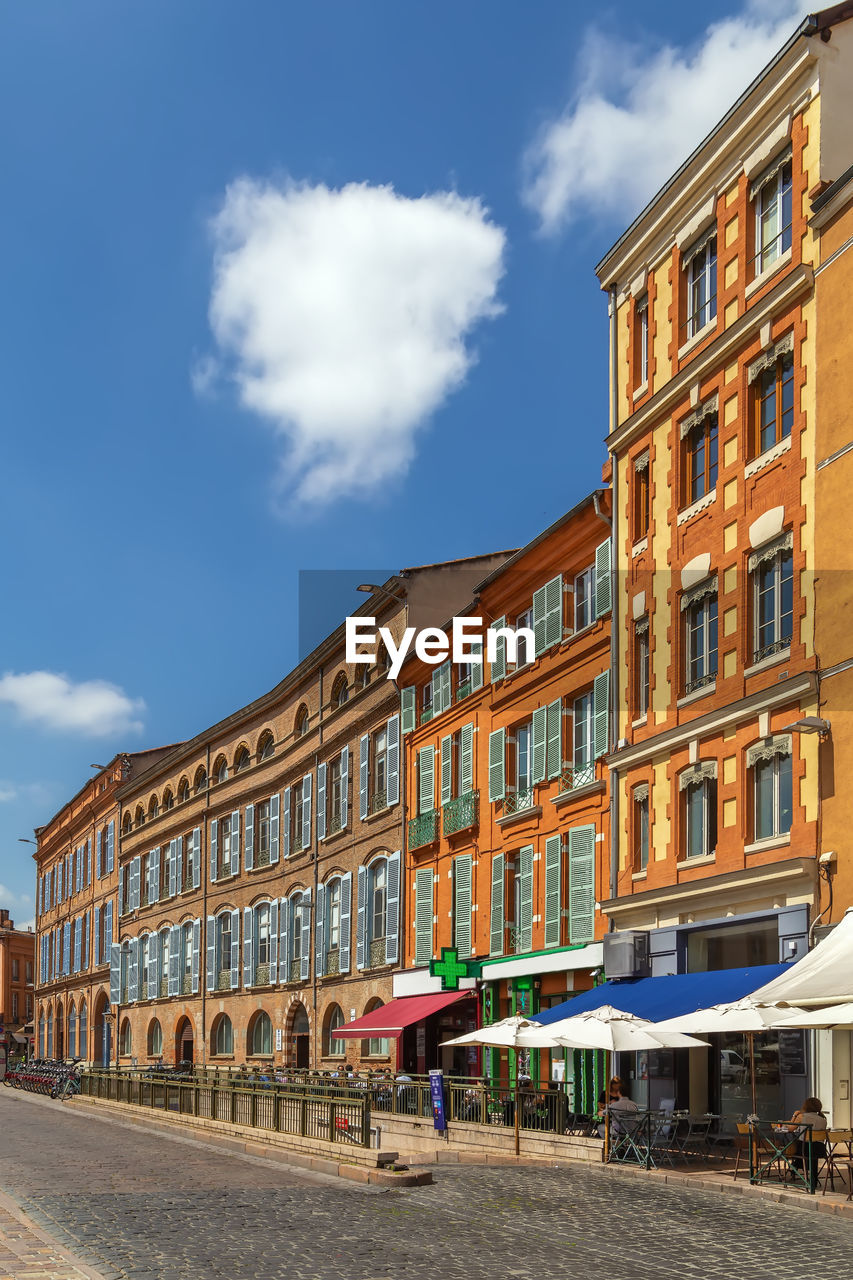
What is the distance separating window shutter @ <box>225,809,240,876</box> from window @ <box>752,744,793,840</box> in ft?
114

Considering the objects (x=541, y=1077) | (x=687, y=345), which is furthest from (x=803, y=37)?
(x=541, y=1077)

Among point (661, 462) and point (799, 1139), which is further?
point (661, 462)

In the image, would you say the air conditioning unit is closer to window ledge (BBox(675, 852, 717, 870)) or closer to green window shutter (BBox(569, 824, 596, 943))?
green window shutter (BBox(569, 824, 596, 943))

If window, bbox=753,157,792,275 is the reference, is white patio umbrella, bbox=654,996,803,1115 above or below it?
below

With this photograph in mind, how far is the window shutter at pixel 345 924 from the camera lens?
4368cm

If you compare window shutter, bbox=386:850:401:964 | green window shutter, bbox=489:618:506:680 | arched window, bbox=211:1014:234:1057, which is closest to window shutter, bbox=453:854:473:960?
window shutter, bbox=386:850:401:964

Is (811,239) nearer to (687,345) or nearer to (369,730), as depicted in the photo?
(687,345)

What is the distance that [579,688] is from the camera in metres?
30.9

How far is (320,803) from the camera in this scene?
4722cm

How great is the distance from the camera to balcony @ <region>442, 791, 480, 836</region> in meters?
35.4

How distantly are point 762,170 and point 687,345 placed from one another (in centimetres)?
340

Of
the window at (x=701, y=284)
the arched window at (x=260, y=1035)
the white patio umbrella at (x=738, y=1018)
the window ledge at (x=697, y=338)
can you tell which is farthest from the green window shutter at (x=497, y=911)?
the arched window at (x=260, y=1035)

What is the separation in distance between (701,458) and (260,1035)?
105 ft

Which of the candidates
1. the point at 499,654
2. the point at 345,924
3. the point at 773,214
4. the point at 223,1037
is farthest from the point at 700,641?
the point at 223,1037
